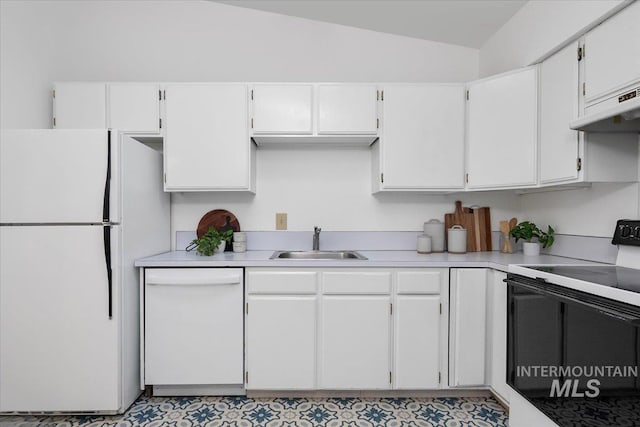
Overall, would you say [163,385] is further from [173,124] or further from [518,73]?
[518,73]

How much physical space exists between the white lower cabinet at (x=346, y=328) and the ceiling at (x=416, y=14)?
181cm

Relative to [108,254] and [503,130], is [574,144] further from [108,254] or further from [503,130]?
[108,254]

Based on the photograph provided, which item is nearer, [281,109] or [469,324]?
[469,324]

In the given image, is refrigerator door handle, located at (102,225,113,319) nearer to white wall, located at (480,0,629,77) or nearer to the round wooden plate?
the round wooden plate

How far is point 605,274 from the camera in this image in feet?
4.95

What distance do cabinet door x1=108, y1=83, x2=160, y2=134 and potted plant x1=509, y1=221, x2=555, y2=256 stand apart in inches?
104

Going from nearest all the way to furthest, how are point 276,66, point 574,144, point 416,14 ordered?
point 574,144 → point 416,14 → point 276,66

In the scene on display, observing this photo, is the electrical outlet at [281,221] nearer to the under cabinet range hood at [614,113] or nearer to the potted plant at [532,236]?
the potted plant at [532,236]

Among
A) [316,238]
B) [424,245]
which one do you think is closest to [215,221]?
[316,238]

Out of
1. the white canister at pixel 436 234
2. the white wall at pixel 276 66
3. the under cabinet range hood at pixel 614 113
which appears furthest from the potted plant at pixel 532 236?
the under cabinet range hood at pixel 614 113

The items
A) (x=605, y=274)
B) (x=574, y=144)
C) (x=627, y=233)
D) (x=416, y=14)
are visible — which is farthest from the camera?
(x=416, y=14)

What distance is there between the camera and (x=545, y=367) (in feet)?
4.98

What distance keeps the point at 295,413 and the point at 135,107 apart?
89.5 inches

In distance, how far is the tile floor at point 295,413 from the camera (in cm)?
193
